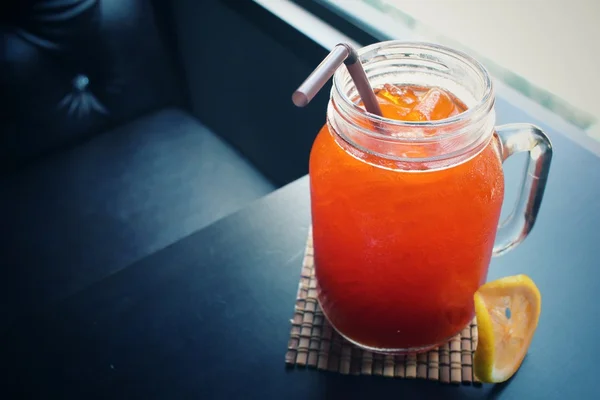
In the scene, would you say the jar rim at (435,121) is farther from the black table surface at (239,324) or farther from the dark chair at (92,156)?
the dark chair at (92,156)

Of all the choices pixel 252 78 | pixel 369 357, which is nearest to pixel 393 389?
pixel 369 357

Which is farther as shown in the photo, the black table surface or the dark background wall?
the dark background wall

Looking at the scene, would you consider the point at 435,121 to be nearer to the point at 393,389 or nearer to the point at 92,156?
the point at 393,389

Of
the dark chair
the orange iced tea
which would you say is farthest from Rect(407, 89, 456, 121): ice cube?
the dark chair

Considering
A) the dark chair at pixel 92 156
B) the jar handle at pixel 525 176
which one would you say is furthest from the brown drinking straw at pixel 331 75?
the dark chair at pixel 92 156

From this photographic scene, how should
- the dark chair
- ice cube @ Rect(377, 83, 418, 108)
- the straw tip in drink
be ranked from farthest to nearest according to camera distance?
1. the dark chair
2. ice cube @ Rect(377, 83, 418, 108)
3. the straw tip in drink

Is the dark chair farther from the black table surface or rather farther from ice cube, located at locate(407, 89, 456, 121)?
ice cube, located at locate(407, 89, 456, 121)
